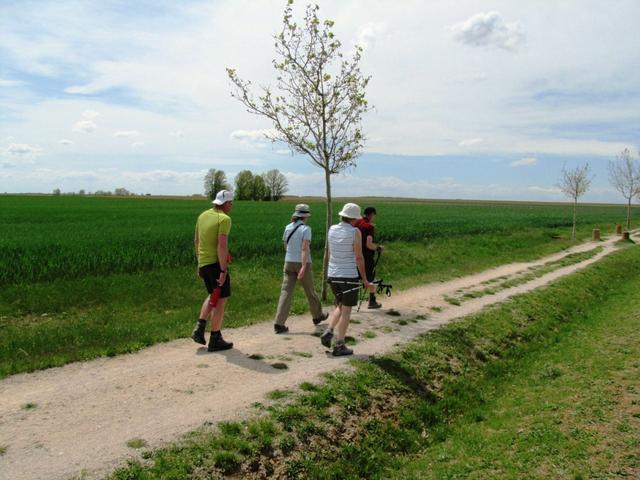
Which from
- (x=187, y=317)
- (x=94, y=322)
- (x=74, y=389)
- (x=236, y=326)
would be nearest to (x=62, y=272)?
(x=94, y=322)

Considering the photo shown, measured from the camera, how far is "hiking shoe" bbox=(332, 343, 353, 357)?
7824 mm

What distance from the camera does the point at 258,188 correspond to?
10194 centimetres

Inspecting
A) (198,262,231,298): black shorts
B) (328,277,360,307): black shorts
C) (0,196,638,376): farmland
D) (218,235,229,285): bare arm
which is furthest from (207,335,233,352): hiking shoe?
(328,277,360,307): black shorts

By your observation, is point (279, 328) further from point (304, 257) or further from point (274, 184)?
point (274, 184)

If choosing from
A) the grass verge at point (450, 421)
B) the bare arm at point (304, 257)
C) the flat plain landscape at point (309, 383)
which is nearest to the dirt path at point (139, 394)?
the flat plain landscape at point (309, 383)

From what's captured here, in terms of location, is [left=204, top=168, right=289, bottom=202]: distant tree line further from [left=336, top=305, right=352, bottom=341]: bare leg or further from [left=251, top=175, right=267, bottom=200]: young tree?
[left=336, top=305, right=352, bottom=341]: bare leg

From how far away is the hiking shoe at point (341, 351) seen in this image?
7.82m

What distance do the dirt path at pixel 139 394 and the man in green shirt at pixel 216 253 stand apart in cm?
72

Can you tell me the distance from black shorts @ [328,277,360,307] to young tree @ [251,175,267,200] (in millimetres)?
95889

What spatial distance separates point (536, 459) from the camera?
5.73m

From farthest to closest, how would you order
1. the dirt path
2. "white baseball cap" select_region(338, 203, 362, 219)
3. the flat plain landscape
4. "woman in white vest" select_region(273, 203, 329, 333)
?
"woman in white vest" select_region(273, 203, 329, 333) → "white baseball cap" select_region(338, 203, 362, 219) → the flat plain landscape → the dirt path

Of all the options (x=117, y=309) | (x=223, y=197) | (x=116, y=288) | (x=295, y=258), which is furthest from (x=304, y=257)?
(x=116, y=288)

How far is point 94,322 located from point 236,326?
2901 millimetres

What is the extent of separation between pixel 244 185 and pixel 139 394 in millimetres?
97088
